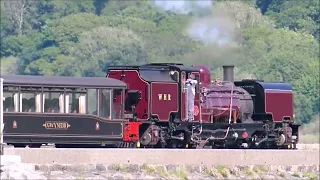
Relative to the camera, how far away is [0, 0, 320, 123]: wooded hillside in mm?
67500

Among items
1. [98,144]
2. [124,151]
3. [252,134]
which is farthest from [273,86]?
[124,151]

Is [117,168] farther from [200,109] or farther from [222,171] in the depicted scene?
[200,109]

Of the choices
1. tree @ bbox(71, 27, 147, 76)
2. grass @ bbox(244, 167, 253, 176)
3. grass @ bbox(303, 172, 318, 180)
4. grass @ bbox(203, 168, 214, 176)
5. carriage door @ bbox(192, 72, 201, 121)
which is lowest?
grass @ bbox(303, 172, 318, 180)

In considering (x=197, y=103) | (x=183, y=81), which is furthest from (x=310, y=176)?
(x=183, y=81)

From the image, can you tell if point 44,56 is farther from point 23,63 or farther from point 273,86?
point 273,86

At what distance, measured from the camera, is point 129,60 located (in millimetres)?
87500

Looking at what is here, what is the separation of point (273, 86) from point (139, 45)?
4896 centimetres

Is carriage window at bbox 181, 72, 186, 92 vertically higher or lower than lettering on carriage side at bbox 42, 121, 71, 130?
higher

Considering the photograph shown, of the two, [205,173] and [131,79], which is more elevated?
[131,79]

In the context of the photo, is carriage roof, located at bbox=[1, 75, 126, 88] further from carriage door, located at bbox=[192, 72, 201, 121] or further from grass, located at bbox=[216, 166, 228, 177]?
grass, located at bbox=[216, 166, 228, 177]

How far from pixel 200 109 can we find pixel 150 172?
27.5 ft

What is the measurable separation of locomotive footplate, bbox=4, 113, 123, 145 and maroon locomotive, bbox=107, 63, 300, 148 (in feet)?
3.55

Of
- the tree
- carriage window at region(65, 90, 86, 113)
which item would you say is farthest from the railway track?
the tree

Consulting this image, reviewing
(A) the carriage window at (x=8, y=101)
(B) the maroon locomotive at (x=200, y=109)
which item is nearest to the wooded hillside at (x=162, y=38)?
(B) the maroon locomotive at (x=200, y=109)
